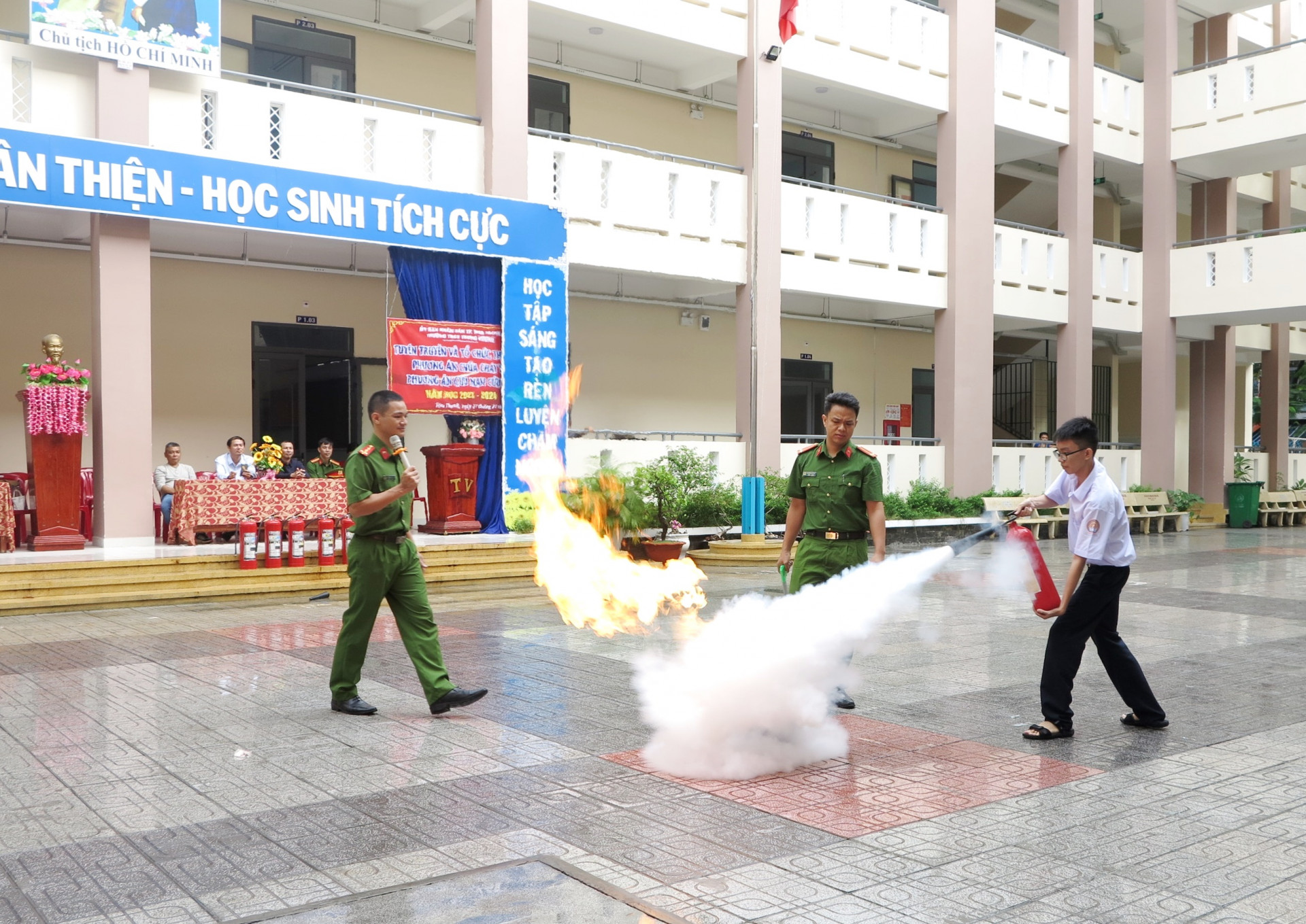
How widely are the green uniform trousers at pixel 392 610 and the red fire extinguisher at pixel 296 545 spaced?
7203mm

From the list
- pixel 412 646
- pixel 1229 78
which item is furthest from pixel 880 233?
pixel 412 646

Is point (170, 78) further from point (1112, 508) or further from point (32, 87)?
point (1112, 508)

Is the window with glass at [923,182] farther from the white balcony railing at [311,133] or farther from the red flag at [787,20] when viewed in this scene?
the white balcony railing at [311,133]

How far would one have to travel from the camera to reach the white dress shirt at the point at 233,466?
15.3 meters

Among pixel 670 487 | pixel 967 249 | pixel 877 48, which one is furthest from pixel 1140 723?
pixel 877 48

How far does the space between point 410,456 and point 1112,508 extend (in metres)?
14.6

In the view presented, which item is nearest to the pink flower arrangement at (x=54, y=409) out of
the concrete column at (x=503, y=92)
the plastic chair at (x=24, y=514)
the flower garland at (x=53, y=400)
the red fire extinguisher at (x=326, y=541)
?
the flower garland at (x=53, y=400)

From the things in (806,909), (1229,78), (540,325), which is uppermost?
(1229,78)

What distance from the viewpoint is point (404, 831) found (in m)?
5.18

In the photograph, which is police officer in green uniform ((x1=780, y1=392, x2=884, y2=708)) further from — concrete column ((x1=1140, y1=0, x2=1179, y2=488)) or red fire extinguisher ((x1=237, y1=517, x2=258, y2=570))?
concrete column ((x1=1140, y1=0, x2=1179, y2=488))

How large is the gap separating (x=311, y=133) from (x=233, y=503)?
517cm

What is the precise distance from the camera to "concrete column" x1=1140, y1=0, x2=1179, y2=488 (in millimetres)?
25578

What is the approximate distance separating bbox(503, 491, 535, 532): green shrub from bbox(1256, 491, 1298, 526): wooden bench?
20.6 metres

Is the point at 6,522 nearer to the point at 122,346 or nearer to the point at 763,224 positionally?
the point at 122,346
